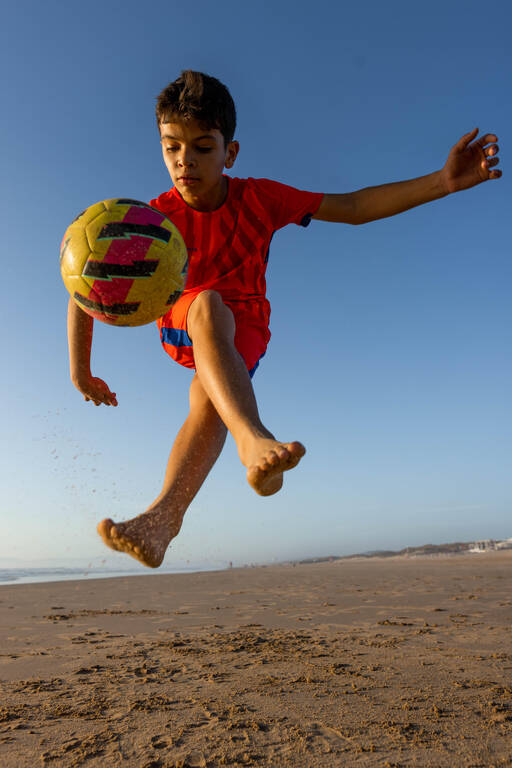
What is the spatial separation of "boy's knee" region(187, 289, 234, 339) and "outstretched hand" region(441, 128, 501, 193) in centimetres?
136

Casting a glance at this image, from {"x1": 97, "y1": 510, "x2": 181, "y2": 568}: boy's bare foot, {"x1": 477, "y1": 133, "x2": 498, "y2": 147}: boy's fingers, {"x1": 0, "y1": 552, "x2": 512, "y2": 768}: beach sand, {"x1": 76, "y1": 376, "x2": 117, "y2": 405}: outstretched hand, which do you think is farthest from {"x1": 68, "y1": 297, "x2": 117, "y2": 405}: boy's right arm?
{"x1": 477, "y1": 133, "x2": 498, "y2": 147}: boy's fingers

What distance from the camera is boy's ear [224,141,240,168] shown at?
2.77 meters

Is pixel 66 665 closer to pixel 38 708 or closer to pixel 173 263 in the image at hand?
pixel 38 708

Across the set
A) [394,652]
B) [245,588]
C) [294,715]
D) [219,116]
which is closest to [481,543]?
[245,588]

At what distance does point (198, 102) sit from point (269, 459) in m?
1.60

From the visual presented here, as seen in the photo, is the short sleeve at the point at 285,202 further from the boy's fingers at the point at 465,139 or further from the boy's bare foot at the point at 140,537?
the boy's bare foot at the point at 140,537

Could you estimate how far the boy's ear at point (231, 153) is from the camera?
2.77m

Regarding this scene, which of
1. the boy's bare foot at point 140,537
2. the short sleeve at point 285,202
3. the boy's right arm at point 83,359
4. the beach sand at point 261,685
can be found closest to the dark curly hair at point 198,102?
the short sleeve at point 285,202

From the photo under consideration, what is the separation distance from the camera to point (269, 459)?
1862 millimetres

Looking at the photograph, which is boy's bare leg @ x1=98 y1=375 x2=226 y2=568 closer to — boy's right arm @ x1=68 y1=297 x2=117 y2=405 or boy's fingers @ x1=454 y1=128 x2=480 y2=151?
boy's right arm @ x1=68 y1=297 x2=117 y2=405

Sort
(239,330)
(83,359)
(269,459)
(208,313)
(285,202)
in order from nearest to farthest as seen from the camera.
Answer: (269,459), (208,313), (239,330), (83,359), (285,202)

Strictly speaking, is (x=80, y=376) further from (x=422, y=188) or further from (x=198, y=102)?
(x=422, y=188)

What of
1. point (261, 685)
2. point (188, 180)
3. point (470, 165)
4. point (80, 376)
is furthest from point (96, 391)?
point (261, 685)

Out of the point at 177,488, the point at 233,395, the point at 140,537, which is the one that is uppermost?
the point at 233,395
